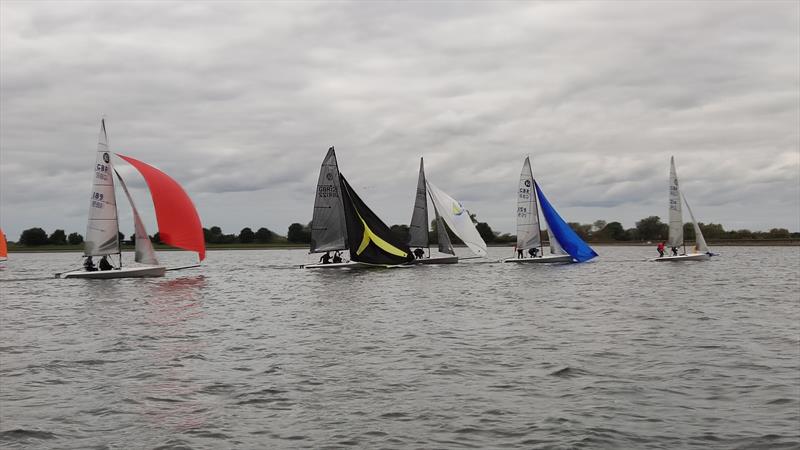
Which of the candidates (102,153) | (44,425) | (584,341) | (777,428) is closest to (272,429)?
(44,425)

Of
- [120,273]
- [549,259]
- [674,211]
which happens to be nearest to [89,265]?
[120,273]

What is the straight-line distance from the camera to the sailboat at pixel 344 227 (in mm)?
50812

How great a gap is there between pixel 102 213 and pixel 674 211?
45.4m

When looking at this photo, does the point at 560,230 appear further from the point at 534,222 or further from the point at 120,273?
the point at 120,273

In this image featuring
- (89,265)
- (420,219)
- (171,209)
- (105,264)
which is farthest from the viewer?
(420,219)

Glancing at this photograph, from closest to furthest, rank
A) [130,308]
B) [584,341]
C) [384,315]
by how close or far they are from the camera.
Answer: [584,341] → [384,315] → [130,308]

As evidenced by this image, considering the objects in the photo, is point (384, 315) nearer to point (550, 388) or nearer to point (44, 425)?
point (550, 388)

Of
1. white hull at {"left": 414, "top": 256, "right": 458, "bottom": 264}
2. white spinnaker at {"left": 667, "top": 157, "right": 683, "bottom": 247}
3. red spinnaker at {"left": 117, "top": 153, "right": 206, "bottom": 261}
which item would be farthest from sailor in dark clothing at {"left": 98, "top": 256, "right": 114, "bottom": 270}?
white spinnaker at {"left": 667, "top": 157, "right": 683, "bottom": 247}

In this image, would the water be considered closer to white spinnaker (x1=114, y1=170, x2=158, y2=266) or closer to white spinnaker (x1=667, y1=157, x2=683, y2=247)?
white spinnaker (x1=114, y1=170, x2=158, y2=266)

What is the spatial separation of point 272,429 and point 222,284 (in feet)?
125

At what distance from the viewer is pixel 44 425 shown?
11.2 m

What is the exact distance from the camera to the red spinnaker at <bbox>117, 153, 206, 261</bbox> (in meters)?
44.0

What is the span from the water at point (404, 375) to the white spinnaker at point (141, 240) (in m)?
11.2

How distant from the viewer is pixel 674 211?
208ft
